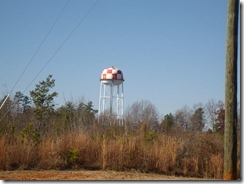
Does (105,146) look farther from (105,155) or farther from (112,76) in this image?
(112,76)

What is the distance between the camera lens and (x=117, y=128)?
42.3 feet

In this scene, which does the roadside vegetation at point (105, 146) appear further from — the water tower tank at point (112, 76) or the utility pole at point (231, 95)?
the water tower tank at point (112, 76)

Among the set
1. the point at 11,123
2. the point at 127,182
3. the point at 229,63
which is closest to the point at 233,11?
the point at 229,63

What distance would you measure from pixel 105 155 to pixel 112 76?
729 inches

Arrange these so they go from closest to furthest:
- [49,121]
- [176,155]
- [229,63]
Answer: [229,63] → [176,155] → [49,121]

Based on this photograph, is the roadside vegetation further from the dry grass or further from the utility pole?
the utility pole

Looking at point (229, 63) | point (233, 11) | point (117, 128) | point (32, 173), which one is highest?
point (233, 11)

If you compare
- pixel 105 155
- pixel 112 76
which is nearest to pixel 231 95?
pixel 105 155

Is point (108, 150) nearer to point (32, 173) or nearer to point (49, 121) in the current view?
point (32, 173)

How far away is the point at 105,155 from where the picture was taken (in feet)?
36.4

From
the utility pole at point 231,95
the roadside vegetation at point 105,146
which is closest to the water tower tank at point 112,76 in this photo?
the roadside vegetation at point 105,146

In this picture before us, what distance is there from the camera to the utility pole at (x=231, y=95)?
732 cm

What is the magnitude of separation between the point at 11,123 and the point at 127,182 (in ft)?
20.5

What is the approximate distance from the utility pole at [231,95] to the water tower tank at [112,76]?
21.8m
